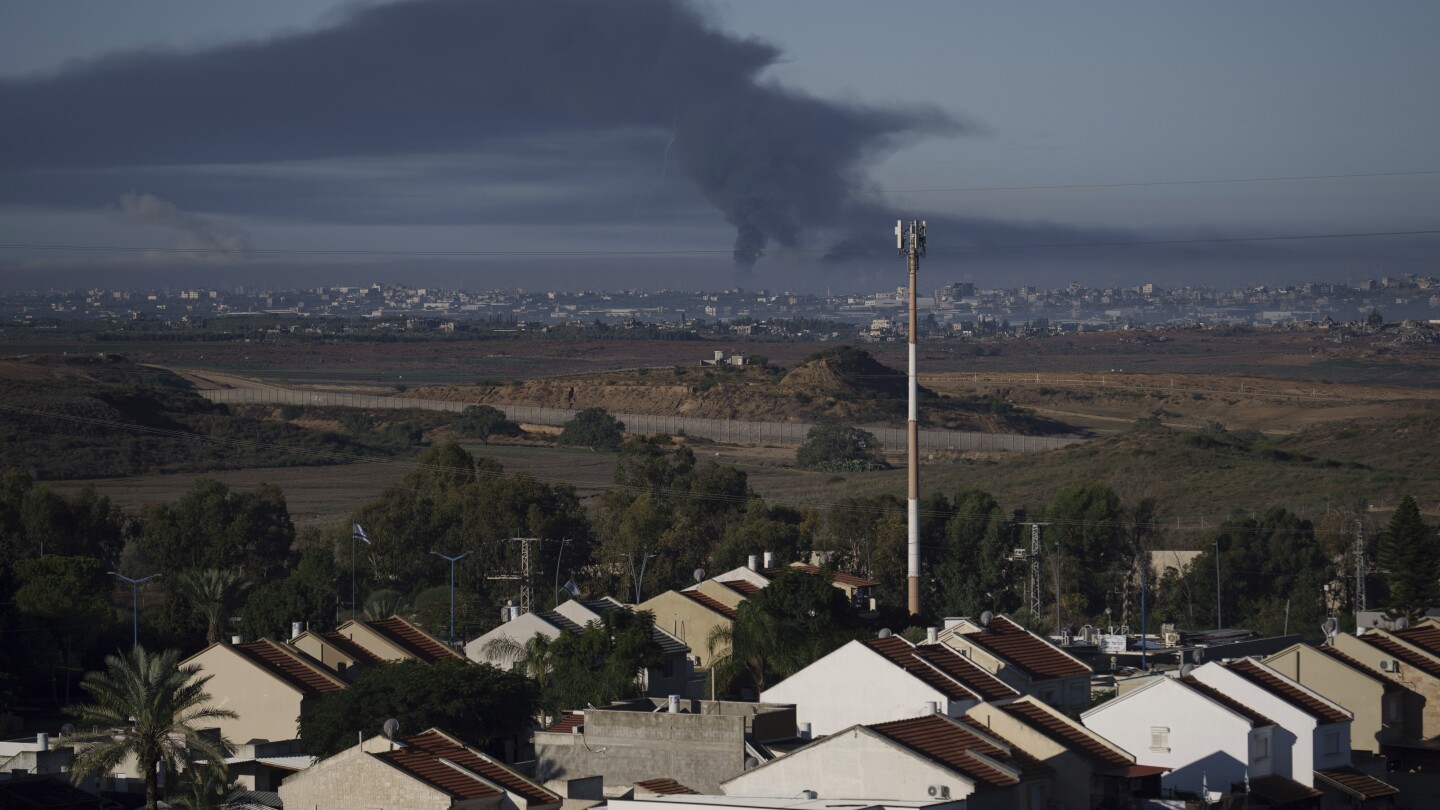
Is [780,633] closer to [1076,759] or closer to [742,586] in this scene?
[742,586]

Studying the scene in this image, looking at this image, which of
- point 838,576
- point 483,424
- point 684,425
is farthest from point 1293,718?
point 684,425

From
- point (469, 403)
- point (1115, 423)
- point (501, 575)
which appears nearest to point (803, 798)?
point (501, 575)

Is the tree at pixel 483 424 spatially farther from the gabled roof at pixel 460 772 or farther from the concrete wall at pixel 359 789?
the concrete wall at pixel 359 789

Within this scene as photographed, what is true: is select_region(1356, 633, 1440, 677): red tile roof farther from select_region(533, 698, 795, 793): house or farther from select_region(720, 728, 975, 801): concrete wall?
select_region(720, 728, 975, 801): concrete wall

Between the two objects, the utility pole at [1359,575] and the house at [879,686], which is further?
the utility pole at [1359,575]

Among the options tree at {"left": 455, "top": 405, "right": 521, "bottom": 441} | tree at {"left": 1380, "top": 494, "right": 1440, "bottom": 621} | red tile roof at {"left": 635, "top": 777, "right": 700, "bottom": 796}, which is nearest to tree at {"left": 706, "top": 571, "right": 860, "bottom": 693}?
red tile roof at {"left": 635, "top": 777, "right": 700, "bottom": 796}

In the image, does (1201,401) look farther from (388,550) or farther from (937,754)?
(937,754)

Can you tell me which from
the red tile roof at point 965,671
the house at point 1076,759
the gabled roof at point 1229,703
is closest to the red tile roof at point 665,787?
the house at point 1076,759
